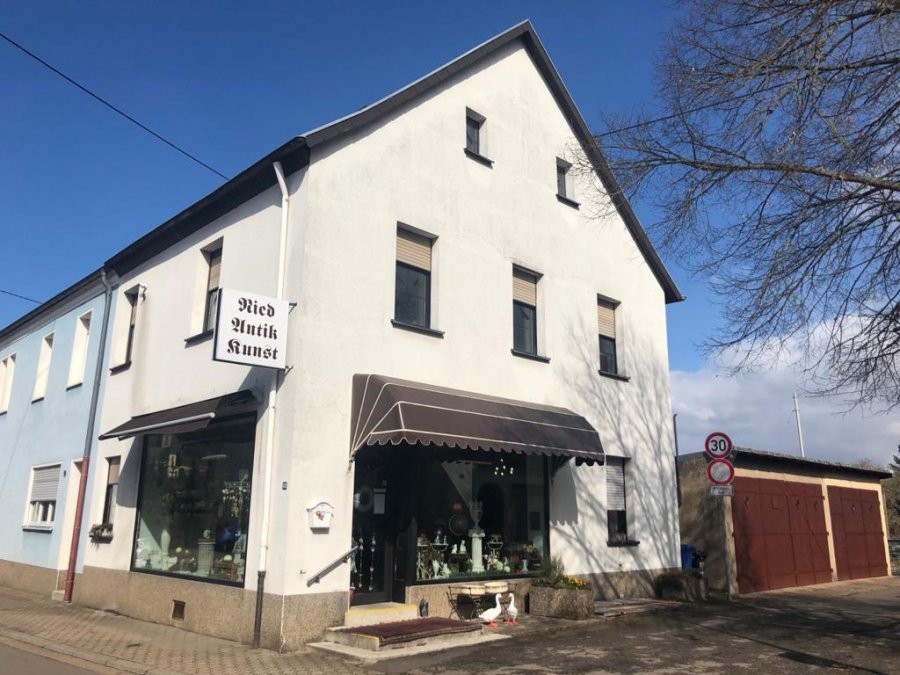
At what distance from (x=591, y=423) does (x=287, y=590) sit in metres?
7.76

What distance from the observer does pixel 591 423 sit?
1554 cm

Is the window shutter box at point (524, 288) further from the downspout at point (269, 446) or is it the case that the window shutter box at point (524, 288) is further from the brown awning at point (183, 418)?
the brown awning at point (183, 418)

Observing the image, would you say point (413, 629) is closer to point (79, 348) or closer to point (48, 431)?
point (79, 348)

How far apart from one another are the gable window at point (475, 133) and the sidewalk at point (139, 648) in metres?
9.42

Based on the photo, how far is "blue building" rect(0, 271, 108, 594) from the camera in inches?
639

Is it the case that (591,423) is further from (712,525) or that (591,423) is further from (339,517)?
(339,517)

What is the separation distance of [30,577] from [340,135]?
12784 millimetres

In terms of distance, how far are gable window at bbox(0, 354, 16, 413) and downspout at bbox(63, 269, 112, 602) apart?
6.88 meters

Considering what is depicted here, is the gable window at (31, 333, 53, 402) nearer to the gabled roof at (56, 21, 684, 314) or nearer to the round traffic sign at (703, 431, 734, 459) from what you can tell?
the gabled roof at (56, 21, 684, 314)

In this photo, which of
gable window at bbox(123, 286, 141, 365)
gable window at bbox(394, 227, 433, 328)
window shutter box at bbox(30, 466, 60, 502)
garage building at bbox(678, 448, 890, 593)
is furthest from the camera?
garage building at bbox(678, 448, 890, 593)

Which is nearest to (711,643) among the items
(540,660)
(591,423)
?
(540,660)

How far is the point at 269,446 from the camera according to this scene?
10633 mm

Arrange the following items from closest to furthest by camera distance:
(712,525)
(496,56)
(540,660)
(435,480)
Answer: (540,660) < (435,480) < (496,56) < (712,525)

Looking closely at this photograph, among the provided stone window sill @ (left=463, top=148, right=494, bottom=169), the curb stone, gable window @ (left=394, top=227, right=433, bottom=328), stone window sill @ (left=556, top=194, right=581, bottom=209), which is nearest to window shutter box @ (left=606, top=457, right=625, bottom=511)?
stone window sill @ (left=556, top=194, right=581, bottom=209)
